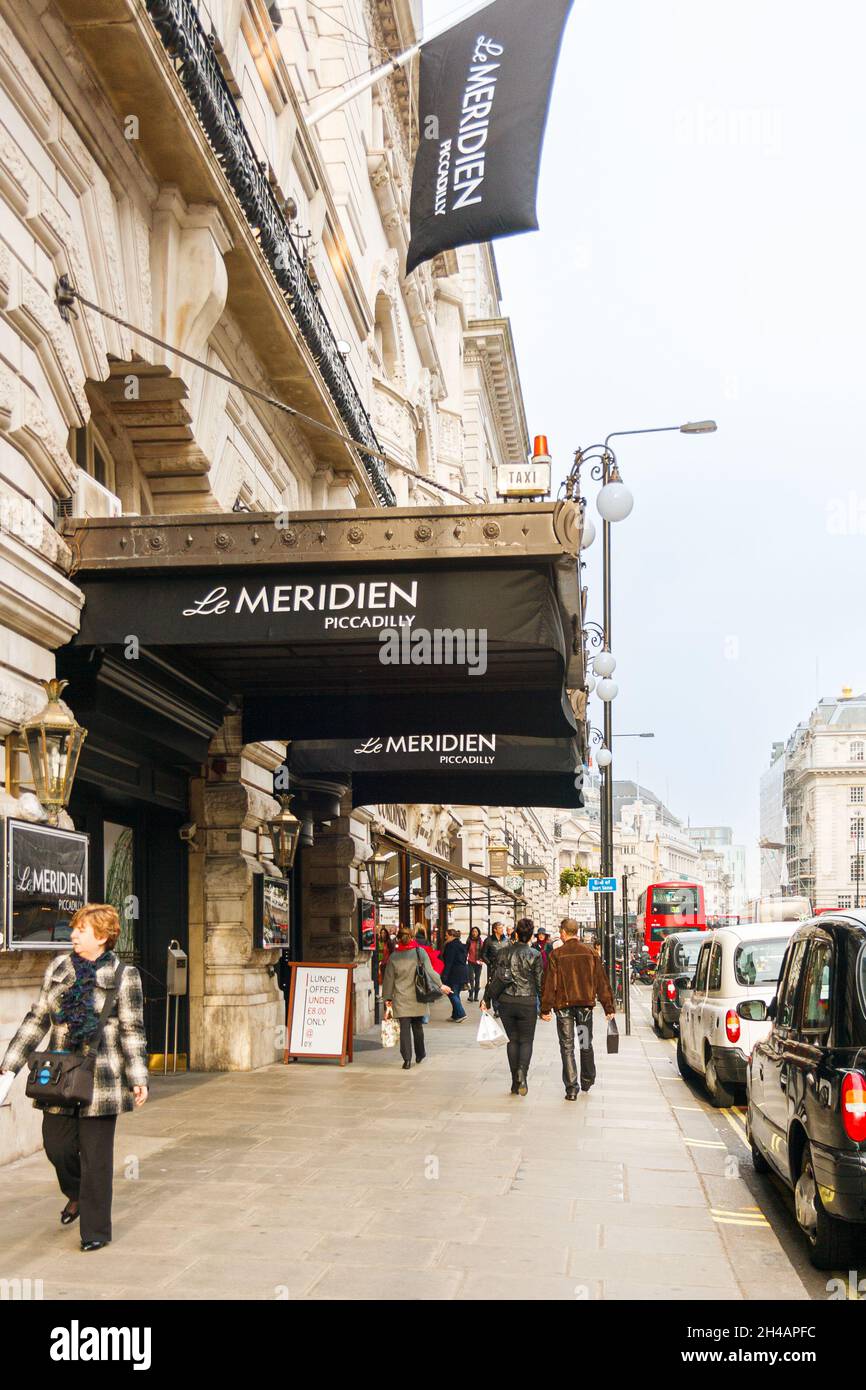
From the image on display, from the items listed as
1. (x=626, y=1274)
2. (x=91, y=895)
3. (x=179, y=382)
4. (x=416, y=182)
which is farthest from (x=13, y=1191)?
(x=416, y=182)

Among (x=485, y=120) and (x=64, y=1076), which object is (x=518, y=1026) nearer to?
(x=64, y=1076)

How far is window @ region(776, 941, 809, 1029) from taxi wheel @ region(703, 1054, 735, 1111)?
16.9ft

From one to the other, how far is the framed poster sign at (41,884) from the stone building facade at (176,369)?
0.22m

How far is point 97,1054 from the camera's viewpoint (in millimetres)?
6762

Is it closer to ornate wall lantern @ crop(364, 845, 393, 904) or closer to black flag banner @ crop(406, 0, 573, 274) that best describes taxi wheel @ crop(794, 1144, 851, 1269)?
black flag banner @ crop(406, 0, 573, 274)

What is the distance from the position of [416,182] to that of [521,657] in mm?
5800

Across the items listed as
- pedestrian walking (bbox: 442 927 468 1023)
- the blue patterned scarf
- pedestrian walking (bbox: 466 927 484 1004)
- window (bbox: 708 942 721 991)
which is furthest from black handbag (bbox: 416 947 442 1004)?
pedestrian walking (bbox: 466 927 484 1004)

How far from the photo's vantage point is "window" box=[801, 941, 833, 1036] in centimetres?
727

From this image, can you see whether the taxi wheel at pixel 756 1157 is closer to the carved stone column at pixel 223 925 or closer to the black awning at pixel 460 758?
the carved stone column at pixel 223 925

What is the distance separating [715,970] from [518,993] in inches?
81.0

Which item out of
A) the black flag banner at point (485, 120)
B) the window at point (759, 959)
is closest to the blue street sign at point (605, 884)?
the window at point (759, 959)

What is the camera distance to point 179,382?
1274 centimetres

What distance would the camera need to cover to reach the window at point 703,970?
14906 mm

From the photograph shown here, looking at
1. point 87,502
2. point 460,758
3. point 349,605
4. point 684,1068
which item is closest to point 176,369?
point 87,502
